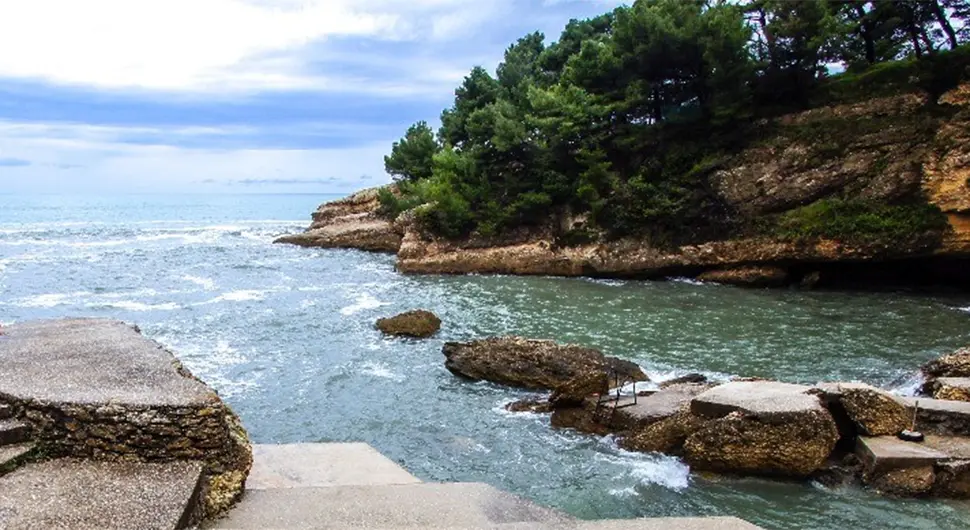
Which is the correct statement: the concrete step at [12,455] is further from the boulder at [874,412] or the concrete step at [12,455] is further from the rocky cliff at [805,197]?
the rocky cliff at [805,197]

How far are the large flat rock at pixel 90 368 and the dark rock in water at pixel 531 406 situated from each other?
23.8ft

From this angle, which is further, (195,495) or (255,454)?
(255,454)

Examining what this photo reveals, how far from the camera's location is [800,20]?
1335 inches

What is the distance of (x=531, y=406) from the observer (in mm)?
15406

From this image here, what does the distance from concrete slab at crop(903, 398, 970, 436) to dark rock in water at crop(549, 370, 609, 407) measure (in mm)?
5617

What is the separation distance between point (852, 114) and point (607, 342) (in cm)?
2104

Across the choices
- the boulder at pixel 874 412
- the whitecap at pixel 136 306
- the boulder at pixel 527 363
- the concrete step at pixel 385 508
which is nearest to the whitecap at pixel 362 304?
the whitecap at pixel 136 306

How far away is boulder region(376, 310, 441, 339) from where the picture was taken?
23.3 metres

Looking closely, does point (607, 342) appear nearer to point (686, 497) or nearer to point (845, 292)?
point (686, 497)

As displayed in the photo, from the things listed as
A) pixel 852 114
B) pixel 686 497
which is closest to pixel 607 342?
pixel 686 497

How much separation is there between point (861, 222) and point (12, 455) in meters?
33.3

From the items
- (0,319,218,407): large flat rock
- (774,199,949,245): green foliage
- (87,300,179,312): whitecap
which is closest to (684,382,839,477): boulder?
(0,319,218,407): large flat rock

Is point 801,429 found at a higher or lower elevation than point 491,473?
higher

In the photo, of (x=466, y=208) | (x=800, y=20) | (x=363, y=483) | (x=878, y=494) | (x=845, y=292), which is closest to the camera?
(x=363, y=483)
